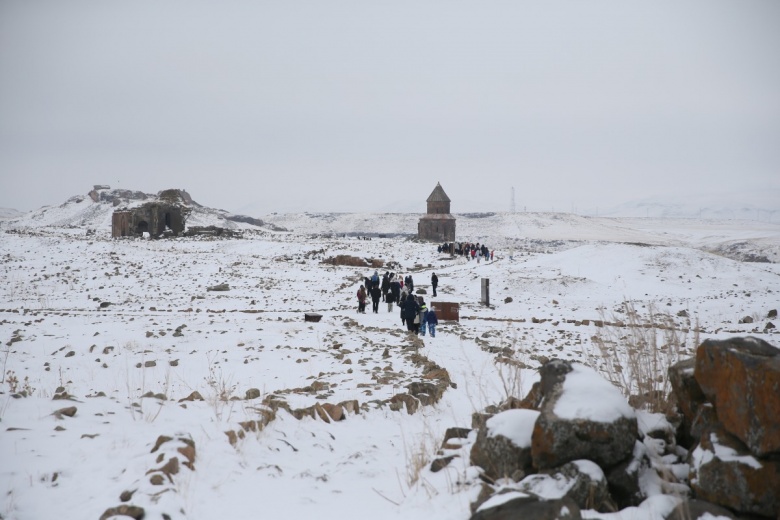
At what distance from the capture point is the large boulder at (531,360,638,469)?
11.4ft

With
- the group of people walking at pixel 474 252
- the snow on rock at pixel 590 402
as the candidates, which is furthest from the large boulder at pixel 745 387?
the group of people walking at pixel 474 252

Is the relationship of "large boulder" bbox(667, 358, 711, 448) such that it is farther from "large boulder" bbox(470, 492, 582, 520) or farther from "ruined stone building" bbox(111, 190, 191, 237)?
"ruined stone building" bbox(111, 190, 191, 237)

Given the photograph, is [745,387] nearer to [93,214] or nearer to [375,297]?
[375,297]

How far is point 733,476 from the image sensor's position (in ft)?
10.4

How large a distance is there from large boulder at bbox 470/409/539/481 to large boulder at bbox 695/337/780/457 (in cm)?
129

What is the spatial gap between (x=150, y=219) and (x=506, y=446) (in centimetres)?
5535

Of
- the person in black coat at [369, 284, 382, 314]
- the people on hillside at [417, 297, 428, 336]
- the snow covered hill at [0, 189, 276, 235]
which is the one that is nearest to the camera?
the people on hillside at [417, 297, 428, 336]

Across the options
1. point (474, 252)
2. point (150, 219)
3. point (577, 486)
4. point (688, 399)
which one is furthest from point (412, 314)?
point (150, 219)

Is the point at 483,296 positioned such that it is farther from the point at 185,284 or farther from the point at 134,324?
the point at 185,284

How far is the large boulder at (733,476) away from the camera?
306 cm

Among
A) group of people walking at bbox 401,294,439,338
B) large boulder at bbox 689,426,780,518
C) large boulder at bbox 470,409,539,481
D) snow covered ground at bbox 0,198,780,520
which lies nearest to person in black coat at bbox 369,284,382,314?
snow covered ground at bbox 0,198,780,520

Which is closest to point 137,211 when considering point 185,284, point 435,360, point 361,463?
point 185,284

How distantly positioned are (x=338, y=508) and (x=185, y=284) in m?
26.3

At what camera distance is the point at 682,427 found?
13.5 feet
